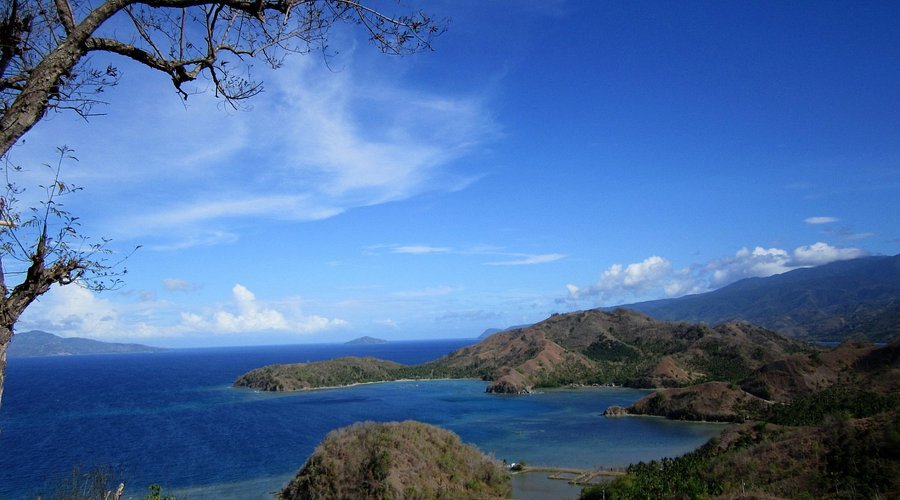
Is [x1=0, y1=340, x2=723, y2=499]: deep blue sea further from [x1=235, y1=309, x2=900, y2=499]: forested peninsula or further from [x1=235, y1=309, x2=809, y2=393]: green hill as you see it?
[x1=235, y1=309, x2=809, y2=393]: green hill

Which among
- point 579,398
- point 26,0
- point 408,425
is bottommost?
point 579,398

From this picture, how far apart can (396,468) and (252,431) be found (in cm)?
3602

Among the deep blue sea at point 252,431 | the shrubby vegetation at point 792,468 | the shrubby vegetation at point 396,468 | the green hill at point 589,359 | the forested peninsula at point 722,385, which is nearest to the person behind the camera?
the shrubby vegetation at point 792,468

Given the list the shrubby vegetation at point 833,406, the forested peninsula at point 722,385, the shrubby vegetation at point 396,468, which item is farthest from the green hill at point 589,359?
the shrubby vegetation at point 396,468

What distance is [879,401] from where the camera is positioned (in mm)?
→ 40094

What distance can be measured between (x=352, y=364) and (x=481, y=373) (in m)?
29.6

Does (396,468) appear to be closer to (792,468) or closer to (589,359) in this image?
(792,468)

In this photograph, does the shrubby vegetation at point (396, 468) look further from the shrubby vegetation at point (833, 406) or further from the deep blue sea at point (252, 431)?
the shrubby vegetation at point (833, 406)

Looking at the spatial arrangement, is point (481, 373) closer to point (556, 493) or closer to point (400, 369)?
point (400, 369)

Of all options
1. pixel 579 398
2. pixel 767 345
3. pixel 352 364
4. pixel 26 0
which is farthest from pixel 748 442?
pixel 352 364

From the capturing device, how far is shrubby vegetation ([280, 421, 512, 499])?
28.8 metres

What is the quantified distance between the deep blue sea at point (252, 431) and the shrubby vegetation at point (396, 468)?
731 cm

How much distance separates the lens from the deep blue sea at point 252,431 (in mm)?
41219

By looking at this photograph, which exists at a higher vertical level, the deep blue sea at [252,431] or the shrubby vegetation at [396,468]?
the shrubby vegetation at [396,468]
